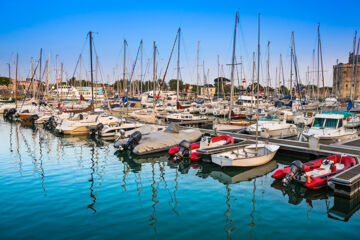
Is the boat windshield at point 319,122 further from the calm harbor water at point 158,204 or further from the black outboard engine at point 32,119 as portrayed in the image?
the black outboard engine at point 32,119

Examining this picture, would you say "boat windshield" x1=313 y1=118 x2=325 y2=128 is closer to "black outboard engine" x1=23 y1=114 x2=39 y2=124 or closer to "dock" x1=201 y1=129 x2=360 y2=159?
"dock" x1=201 y1=129 x2=360 y2=159

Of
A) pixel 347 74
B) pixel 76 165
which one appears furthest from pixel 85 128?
pixel 347 74

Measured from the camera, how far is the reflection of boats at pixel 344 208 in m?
9.61

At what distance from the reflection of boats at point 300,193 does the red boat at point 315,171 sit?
0.24 meters

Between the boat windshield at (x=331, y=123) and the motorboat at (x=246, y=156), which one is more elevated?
the boat windshield at (x=331, y=123)

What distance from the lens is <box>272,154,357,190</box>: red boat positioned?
11887mm

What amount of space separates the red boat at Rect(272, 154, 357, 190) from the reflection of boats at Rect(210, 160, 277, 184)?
4.35 ft

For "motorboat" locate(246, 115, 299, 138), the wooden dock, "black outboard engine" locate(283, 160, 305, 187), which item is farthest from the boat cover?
"black outboard engine" locate(283, 160, 305, 187)

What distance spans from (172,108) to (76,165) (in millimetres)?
32960

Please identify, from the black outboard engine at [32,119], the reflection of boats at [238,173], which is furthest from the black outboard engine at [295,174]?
the black outboard engine at [32,119]

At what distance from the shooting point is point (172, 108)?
4856cm

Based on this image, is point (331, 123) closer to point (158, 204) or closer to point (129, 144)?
point (129, 144)

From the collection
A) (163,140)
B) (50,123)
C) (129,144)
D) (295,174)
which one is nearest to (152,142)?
(163,140)

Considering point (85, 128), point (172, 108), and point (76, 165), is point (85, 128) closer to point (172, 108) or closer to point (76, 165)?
point (76, 165)
